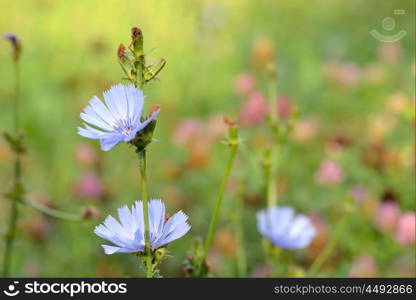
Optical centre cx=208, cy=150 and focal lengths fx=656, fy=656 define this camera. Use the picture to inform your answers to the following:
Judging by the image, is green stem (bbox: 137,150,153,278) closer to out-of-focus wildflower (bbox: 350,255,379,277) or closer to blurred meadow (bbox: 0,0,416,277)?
blurred meadow (bbox: 0,0,416,277)

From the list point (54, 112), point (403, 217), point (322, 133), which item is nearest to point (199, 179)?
point (322, 133)

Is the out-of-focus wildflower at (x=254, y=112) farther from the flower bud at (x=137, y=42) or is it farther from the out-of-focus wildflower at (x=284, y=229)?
the flower bud at (x=137, y=42)

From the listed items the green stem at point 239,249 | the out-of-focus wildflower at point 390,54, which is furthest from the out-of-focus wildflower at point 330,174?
the out-of-focus wildflower at point 390,54

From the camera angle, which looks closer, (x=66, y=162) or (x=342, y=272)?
(x=342, y=272)

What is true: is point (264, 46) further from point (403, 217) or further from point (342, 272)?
point (342, 272)

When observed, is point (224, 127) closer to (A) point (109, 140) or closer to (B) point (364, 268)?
(B) point (364, 268)

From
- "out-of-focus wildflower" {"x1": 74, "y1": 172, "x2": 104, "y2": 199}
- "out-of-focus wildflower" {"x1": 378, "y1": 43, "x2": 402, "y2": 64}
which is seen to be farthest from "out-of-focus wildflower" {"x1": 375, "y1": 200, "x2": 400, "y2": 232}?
"out-of-focus wildflower" {"x1": 378, "y1": 43, "x2": 402, "y2": 64}

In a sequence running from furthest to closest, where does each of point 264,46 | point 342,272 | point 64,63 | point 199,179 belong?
point 64,63 → point 264,46 → point 199,179 → point 342,272
